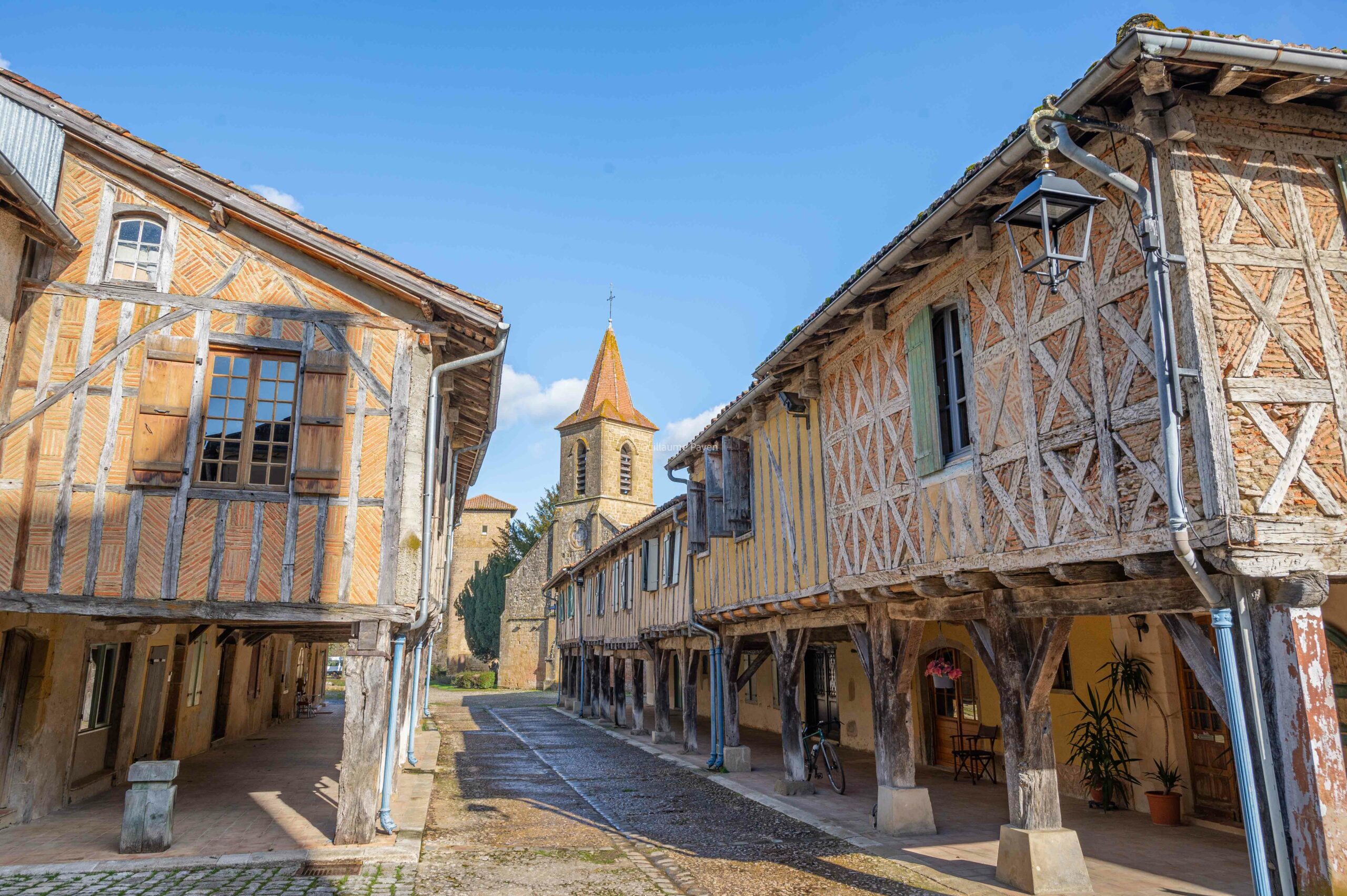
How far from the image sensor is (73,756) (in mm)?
9023

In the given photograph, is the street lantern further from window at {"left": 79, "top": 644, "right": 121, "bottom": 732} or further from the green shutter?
window at {"left": 79, "top": 644, "right": 121, "bottom": 732}

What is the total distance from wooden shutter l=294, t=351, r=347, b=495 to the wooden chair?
8.01 m

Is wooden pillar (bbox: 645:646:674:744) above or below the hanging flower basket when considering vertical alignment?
below

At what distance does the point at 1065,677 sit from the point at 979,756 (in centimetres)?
180

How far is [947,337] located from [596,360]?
1496 inches

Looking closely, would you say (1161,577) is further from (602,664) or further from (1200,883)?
(602,664)

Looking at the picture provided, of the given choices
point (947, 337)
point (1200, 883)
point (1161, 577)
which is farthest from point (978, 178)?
point (1200, 883)

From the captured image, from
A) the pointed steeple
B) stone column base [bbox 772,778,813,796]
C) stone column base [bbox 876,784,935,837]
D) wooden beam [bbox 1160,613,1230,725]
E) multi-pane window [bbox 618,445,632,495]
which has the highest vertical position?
the pointed steeple

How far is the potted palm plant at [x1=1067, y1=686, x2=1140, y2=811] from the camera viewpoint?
28.1 ft


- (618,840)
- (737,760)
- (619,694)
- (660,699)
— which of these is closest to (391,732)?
(618,840)

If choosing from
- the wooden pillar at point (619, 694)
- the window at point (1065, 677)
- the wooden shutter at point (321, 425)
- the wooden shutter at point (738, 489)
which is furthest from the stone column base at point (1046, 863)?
the wooden pillar at point (619, 694)

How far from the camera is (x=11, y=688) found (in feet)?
26.3

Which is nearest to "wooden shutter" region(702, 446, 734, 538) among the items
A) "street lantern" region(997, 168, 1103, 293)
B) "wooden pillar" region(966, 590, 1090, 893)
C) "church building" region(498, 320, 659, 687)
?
"wooden pillar" region(966, 590, 1090, 893)

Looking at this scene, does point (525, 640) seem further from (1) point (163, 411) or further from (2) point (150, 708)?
(1) point (163, 411)
